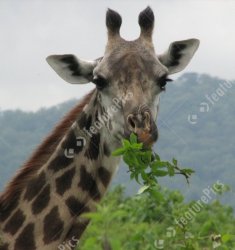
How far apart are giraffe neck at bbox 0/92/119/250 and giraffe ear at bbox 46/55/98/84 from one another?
0.44 metres

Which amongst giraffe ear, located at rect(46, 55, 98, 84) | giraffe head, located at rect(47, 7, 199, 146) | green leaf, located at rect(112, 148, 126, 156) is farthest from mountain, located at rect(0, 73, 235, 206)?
green leaf, located at rect(112, 148, 126, 156)

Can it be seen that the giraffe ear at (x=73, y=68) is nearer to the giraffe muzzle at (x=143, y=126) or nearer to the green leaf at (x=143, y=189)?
the giraffe muzzle at (x=143, y=126)

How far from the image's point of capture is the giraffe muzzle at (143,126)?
9.38m

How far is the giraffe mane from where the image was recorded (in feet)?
32.5

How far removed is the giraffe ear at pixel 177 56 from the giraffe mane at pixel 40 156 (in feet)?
3.24

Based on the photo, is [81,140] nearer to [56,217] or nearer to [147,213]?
[56,217]

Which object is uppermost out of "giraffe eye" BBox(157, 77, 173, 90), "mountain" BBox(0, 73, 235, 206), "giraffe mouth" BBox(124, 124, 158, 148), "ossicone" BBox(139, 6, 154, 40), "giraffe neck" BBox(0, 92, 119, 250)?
"ossicone" BBox(139, 6, 154, 40)

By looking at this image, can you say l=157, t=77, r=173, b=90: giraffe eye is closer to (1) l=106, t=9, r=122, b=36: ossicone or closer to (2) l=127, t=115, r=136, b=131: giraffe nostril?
(2) l=127, t=115, r=136, b=131: giraffe nostril

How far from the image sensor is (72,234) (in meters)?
9.55

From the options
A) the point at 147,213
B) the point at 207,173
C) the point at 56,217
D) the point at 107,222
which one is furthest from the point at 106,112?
the point at 207,173

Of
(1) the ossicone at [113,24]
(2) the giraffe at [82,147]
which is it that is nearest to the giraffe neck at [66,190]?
(2) the giraffe at [82,147]

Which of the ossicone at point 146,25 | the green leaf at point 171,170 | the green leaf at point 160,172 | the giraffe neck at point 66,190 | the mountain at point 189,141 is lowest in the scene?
the mountain at point 189,141

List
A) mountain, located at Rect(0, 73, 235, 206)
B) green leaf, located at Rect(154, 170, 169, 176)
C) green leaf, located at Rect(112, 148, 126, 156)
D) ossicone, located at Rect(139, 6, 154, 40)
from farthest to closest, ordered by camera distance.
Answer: mountain, located at Rect(0, 73, 235, 206) < ossicone, located at Rect(139, 6, 154, 40) < green leaf, located at Rect(154, 170, 169, 176) < green leaf, located at Rect(112, 148, 126, 156)

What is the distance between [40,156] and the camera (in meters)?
10.2
